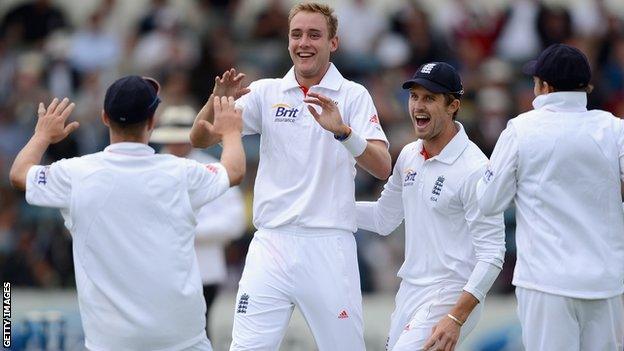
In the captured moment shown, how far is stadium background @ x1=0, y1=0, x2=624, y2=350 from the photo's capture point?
1499 centimetres

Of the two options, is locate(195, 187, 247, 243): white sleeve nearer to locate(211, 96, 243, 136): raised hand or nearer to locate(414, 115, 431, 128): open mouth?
locate(414, 115, 431, 128): open mouth

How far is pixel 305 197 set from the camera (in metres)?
8.15

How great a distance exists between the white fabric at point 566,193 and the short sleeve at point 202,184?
60.3 inches

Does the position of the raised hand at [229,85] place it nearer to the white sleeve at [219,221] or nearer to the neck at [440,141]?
the neck at [440,141]

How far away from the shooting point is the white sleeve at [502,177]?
7.30 meters

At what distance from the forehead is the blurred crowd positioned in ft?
19.8

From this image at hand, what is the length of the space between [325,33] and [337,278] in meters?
1.51

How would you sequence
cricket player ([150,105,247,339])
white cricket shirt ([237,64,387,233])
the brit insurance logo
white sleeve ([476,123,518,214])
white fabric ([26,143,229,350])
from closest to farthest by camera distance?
1. white fabric ([26,143,229,350])
2. white sleeve ([476,123,518,214])
3. white cricket shirt ([237,64,387,233])
4. the brit insurance logo
5. cricket player ([150,105,247,339])

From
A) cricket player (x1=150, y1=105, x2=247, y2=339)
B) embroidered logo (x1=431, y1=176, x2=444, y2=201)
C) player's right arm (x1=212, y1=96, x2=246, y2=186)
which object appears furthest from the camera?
cricket player (x1=150, y1=105, x2=247, y2=339)

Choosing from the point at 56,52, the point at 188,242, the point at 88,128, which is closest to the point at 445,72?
the point at 188,242

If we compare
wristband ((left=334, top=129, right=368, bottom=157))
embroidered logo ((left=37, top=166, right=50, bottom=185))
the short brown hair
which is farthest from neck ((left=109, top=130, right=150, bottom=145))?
the short brown hair

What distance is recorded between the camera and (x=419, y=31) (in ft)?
51.9

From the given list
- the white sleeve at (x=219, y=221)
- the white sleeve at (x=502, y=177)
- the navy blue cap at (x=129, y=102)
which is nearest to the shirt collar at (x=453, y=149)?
the white sleeve at (x=502, y=177)

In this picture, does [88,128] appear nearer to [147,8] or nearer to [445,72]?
[147,8]
